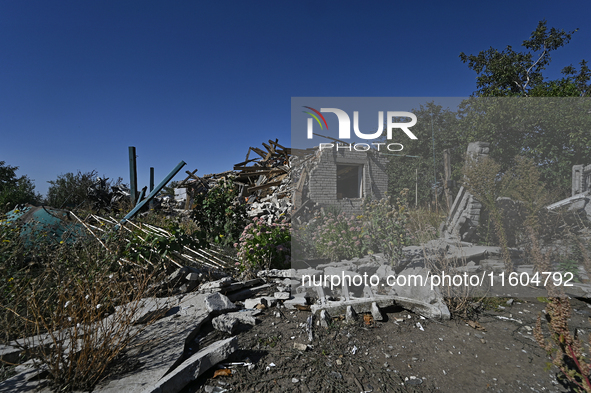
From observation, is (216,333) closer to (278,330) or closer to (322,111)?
(278,330)

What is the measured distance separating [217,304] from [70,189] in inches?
597

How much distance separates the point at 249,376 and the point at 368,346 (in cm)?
123

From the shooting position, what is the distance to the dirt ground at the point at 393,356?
2.11m

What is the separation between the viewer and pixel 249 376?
219 cm

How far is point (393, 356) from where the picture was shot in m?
2.51

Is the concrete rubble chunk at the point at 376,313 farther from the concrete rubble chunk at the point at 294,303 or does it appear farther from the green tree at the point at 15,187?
the green tree at the point at 15,187

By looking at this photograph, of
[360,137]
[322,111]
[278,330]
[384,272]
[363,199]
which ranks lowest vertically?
[278,330]

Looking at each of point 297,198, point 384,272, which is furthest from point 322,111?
point 384,272

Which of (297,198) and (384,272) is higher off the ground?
(297,198)

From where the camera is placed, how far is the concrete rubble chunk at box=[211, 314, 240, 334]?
2.89 meters

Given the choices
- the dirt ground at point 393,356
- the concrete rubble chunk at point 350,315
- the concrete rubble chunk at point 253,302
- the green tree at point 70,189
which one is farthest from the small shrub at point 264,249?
the green tree at point 70,189

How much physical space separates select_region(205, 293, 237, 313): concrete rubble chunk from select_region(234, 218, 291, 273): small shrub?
126cm

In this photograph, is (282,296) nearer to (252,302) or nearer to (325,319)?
(252,302)

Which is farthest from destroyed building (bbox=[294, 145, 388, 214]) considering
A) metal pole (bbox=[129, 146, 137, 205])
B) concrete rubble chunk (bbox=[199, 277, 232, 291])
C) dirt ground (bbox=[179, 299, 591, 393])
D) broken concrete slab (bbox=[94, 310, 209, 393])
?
metal pole (bbox=[129, 146, 137, 205])
